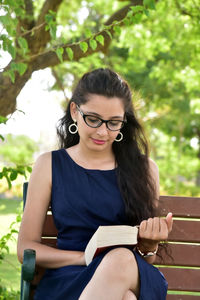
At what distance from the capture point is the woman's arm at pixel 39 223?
2855 mm

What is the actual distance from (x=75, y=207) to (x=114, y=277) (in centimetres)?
63

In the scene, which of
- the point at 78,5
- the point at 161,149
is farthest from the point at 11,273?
the point at 161,149

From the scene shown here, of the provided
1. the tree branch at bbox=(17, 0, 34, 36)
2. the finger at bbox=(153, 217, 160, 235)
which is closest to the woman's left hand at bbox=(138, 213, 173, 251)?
the finger at bbox=(153, 217, 160, 235)

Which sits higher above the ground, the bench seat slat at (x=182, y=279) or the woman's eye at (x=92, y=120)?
the woman's eye at (x=92, y=120)

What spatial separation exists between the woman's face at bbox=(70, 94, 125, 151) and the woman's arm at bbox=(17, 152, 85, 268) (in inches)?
11.1

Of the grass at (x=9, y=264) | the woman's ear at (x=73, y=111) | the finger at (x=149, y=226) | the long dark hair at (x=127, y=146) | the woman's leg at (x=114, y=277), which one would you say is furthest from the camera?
the grass at (x=9, y=264)

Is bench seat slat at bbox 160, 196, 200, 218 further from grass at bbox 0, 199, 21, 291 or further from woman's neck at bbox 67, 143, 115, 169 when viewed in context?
grass at bbox 0, 199, 21, 291

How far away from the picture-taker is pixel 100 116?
2893 mm

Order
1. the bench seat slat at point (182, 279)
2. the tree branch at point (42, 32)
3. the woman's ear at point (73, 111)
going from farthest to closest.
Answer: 1. the tree branch at point (42, 32)
2. the bench seat slat at point (182, 279)
3. the woman's ear at point (73, 111)

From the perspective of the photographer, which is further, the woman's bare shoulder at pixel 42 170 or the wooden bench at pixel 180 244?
the wooden bench at pixel 180 244

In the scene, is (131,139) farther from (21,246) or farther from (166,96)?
(166,96)

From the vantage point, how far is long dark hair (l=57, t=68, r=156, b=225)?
3.02 metres

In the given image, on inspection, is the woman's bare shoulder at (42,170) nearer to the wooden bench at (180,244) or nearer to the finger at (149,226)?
the wooden bench at (180,244)

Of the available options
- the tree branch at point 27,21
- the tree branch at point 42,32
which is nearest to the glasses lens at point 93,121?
the tree branch at point 42,32
